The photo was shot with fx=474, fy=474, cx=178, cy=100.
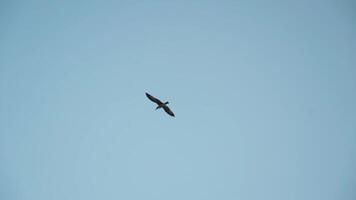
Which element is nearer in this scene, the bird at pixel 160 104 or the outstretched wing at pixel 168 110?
the bird at pixel 160 104

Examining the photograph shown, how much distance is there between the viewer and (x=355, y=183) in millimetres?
92812

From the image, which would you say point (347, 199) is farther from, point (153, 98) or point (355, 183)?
point (153, 98)

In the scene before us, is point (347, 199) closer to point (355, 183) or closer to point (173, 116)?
point (355, 183)

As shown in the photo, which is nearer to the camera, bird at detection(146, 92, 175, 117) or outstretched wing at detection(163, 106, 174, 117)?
bird at detection(146, 92, 175, 117)

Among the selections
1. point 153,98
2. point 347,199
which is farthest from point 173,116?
point 347,199

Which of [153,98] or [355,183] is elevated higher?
[355,183]

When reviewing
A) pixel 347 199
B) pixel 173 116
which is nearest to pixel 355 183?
pixel 347 199

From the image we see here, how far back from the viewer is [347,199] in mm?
92500

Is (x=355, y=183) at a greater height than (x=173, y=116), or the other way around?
(x=355, y=183)

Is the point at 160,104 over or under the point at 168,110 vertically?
over

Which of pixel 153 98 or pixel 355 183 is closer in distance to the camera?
pixel 153 98

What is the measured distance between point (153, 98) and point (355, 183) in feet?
213

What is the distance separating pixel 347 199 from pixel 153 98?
2539 inches

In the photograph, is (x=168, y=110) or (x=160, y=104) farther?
(x=168, y=110)
